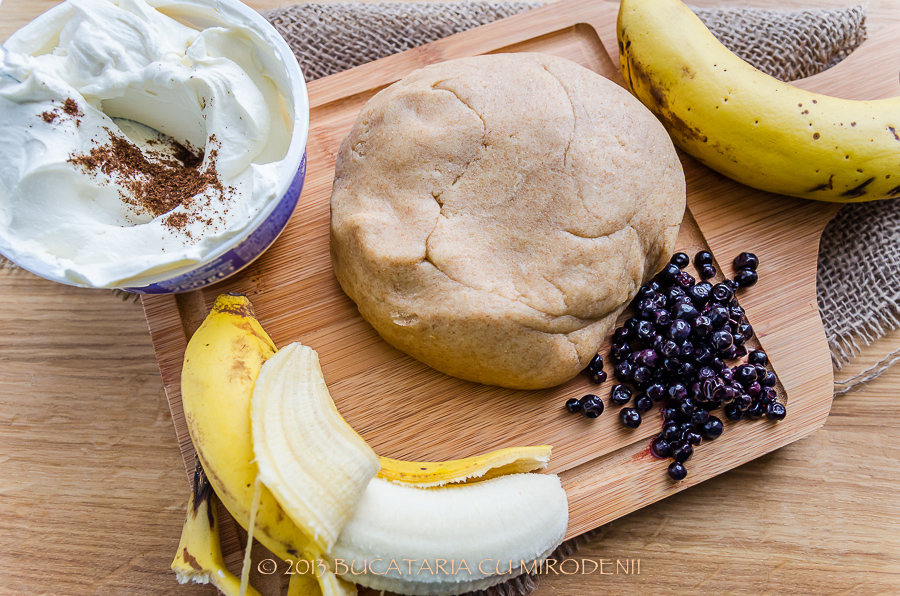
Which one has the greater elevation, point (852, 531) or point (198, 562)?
point (852, 531)

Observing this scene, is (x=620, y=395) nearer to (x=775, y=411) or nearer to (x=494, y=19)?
(x=775, y=411)

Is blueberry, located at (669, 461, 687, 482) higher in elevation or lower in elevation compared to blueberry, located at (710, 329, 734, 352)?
lower

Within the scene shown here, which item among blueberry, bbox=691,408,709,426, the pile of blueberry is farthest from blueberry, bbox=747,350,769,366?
blueberry, bbox=691,408,709,426

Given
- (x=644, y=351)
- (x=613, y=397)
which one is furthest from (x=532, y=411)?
(x=644, y=351)

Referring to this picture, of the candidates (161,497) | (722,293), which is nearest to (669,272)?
(722,293)

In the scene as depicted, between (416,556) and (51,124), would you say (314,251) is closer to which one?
(51,124)

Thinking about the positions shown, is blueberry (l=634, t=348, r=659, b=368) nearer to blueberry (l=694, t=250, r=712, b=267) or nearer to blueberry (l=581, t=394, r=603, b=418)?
blueberry (l=581, t=394, r=603, b=418)

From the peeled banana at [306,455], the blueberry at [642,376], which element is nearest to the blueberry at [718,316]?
the blueberry at [642,376]
